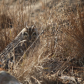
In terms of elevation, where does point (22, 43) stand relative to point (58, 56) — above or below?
above

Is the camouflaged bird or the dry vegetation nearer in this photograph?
the dry vegetation

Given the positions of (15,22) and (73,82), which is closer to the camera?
(73,82)

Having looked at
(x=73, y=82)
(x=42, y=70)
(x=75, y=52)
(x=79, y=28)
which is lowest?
(x=73, y=82)

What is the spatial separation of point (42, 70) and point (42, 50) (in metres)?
0.25

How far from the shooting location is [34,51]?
6.09ft

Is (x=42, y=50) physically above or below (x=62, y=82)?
above

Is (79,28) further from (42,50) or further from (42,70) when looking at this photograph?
(42,70)

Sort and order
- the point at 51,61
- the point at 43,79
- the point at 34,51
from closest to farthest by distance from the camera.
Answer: the point at 43,79 → the point at 34,51 → the point at 51,61

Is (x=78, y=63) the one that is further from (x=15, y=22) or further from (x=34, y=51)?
(x=15, y=22)

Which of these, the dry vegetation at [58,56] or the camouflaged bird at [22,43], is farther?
the camouflaged bird at [22,43]

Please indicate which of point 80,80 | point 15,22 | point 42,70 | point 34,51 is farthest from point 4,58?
point 80,80

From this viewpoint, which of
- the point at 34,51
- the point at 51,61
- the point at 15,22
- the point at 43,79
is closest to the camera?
the point at 43,79

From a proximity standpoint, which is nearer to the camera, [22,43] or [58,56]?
[58,56]

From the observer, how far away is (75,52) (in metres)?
1.92
